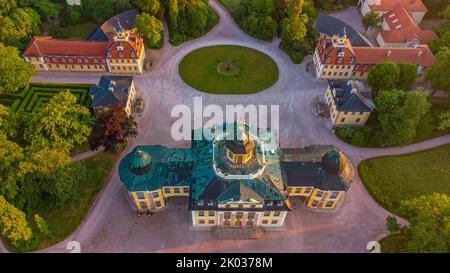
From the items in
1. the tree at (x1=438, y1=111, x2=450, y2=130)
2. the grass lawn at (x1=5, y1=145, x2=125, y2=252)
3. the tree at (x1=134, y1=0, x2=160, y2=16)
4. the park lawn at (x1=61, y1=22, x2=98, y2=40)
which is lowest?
the grass lawn at (x1=5, y1=145, x2=125, y2=252)

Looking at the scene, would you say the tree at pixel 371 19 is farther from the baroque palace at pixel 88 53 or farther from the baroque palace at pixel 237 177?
the baroque palace at pixel 88 53

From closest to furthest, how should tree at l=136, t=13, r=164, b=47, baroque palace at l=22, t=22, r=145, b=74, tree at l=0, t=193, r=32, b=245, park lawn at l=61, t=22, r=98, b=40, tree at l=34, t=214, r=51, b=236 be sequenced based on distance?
1. tree at l=0, t=193, r=32, b=245
2. tree at l=34, t=214, r=51, b=236
3. baroque palace at l=22, t=22, r=145, b=74
4. tree at l=136, t=13, r=164, b=47
5. park lawn at l=61, t=22, r=98, b=40

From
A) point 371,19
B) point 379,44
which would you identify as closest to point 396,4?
point 371,19

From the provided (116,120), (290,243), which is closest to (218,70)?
(116,120)

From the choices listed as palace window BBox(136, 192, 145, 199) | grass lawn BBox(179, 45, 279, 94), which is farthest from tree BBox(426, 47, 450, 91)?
palace window BBox(136, 192, 145, 199)

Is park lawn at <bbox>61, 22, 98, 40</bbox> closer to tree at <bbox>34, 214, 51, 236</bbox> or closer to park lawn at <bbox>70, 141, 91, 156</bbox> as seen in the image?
park lawn at <bbox>70, 141, 91, 156</bbox>

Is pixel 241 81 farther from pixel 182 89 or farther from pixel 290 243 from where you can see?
pixel 290 243
